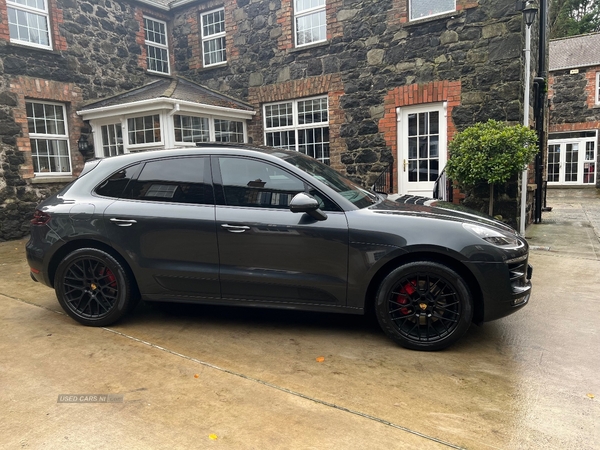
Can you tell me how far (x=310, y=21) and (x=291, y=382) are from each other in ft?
30.8

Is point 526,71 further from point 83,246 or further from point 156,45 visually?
point 156,45

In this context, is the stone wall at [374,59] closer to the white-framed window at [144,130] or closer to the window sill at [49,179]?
the white-framed window at [144,130]

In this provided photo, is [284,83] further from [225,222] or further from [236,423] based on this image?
[236,423]

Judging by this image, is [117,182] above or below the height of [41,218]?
above

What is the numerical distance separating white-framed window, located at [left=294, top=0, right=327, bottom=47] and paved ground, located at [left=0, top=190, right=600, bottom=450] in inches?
311

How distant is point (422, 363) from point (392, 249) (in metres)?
0.88

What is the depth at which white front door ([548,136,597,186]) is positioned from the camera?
23.0 m

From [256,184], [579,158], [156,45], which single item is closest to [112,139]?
[156,45]

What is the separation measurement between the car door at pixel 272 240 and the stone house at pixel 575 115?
23354 millimetres

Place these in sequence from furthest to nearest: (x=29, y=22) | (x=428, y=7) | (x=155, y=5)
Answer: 1. (x=155, y=5)
2. (x=29, y=22)
3. (x=428, y=7)

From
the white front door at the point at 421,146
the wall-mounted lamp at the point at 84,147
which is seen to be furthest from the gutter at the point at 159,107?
the white front door at the point at 421,146

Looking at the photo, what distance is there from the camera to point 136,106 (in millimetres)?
9648

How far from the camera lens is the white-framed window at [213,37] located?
11922mm

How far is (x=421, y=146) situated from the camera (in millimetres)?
9273
